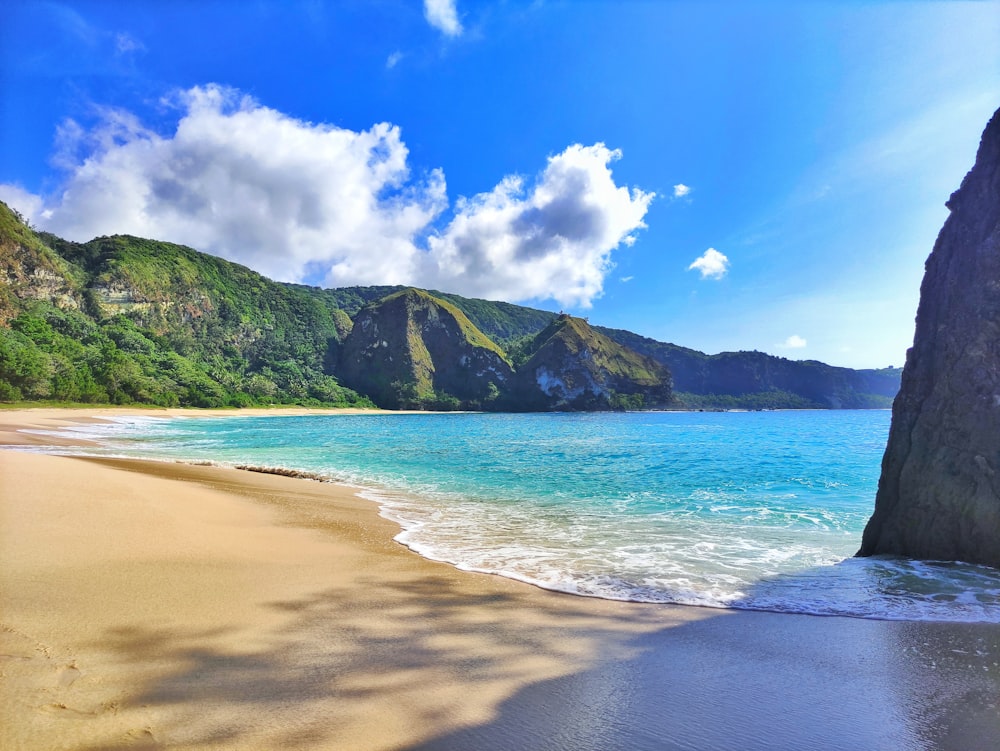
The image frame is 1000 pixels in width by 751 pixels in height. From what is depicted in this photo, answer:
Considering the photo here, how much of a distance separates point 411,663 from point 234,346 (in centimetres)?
14350

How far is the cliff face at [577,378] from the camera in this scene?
15988cm

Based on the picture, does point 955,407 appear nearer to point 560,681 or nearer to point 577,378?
point 560,681

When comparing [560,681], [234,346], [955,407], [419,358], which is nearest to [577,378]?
[419,358]

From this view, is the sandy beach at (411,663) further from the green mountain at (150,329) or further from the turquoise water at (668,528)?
the green mountain at (150,329)

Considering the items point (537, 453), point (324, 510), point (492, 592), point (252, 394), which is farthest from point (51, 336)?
point (492, 592)

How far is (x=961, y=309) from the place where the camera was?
8.36 meters

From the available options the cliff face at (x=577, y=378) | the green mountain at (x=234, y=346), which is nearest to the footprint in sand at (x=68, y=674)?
the green mountain at (x=234, y=346)

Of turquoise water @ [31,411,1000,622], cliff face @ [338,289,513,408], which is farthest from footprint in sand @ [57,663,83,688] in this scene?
cliff face @ [338,289,513,408]

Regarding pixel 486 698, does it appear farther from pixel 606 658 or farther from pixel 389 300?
pixel 389 300

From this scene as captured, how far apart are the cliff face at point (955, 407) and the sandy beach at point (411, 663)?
11.4 ft

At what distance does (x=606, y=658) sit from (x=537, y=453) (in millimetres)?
24083

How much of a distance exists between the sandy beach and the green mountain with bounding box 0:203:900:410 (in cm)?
6644

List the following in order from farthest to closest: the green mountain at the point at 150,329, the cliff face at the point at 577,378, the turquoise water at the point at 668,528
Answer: the cliff face at the point at 577,378 < the green mountain at the point at 150,329 < the turquoise water at the point at 668,528

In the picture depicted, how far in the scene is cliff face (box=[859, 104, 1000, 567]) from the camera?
7535 millimetres
